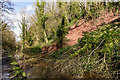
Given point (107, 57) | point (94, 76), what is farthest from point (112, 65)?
point (94, 76)

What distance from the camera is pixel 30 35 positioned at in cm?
2067

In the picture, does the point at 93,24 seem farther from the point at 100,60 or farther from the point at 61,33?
the point at 100,60

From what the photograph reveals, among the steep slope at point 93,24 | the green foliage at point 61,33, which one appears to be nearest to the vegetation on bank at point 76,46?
the green foliage at point 61,33

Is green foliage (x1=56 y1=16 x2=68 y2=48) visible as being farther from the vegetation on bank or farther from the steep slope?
the steep slope

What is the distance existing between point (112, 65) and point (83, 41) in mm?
1494

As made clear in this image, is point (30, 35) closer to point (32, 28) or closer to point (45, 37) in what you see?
point (32, 28)

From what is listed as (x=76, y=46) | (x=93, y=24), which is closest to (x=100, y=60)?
(x=76, y=46)

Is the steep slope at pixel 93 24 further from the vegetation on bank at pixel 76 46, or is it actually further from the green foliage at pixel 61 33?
the green foliage at pixel 61 33

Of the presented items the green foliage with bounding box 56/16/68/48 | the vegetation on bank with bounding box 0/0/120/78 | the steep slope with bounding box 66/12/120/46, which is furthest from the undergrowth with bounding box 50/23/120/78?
the green foliage with bounding box 56/16/68/48

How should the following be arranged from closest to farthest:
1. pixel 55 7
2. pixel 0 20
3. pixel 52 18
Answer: pixel 0 20, pixel 52 18, pixel 55 7

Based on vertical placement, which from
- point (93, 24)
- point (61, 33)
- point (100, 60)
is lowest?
point (100, 60)

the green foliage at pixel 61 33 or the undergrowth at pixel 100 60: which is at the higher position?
the green foliage at pixel 61 33

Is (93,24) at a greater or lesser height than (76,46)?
greater

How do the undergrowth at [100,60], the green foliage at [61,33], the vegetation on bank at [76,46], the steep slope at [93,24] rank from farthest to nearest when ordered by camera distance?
the green foliage at [61,33]
the steep slope at [93,24]
the vegetation on bank at [76,46]
the undergrowth at [100,60]
